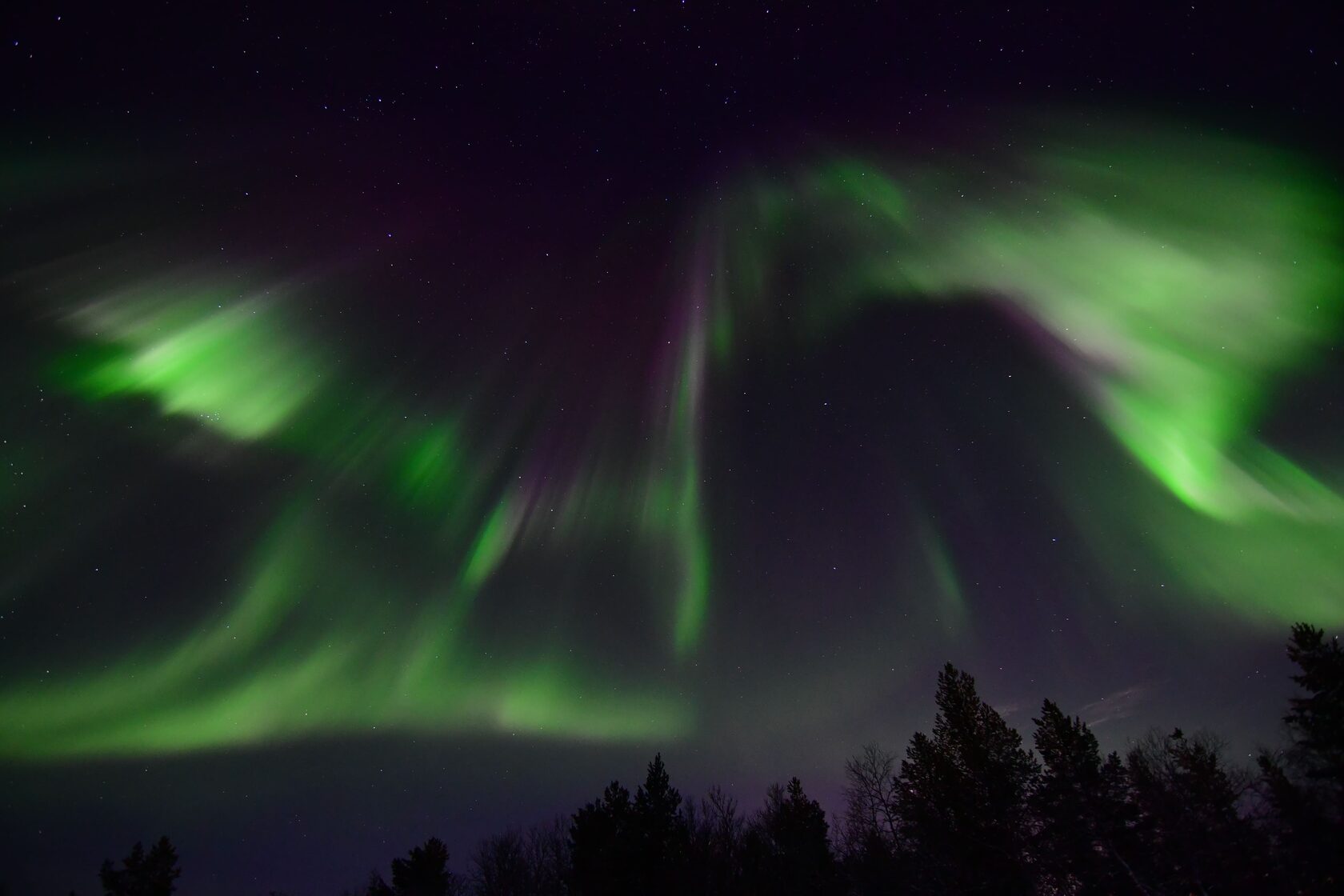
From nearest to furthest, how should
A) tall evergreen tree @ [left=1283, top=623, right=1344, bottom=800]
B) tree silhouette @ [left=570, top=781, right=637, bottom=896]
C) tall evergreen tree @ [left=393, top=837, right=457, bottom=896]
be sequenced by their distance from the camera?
tall evergreen tree @ [left=1283, top=623, right=1344, bottom=800] < tree silhouette @ [left=570, top=781, right=637, bottom=896] < tall evergreen tree @ [left=393, top=837, right=457, bottom=896]

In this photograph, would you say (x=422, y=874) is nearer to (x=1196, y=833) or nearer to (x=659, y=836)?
(x=659, y=836)

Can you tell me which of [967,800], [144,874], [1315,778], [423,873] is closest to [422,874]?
[423,873]

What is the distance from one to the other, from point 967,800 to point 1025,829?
2858 millimetres

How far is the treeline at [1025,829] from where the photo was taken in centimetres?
2923

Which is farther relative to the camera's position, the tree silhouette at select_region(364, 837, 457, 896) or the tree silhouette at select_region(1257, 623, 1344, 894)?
the tree silhouette at select_region(364, 837, 457, 896)

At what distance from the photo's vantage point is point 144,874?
40594mm

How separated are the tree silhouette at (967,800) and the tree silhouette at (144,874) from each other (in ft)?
155

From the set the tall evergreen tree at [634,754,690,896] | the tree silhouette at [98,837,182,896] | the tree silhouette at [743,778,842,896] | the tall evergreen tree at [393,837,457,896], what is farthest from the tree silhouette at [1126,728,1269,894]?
the tree silhouette at [98,837,182,896]

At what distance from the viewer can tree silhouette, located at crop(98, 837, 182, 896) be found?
40000 millimetres

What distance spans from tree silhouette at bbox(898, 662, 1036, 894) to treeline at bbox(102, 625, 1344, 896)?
7cm

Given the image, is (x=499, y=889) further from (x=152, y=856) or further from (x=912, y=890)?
(x=912, y=890)

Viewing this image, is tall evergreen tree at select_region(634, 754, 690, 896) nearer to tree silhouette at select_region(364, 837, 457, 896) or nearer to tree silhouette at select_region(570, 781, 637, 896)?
tree silhouette at select_region(570, 781, 637, 896)

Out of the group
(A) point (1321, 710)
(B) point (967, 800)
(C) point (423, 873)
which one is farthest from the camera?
(C) point (423, 873)

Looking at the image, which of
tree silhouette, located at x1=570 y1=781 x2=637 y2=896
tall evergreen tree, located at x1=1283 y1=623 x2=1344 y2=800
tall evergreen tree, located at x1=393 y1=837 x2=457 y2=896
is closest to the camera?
tall evergreen tree, located at x1=1283 y1=623 x2=1344 y2=800
